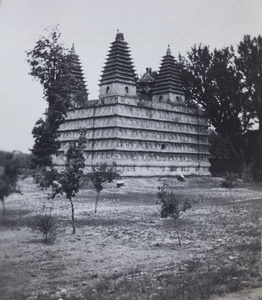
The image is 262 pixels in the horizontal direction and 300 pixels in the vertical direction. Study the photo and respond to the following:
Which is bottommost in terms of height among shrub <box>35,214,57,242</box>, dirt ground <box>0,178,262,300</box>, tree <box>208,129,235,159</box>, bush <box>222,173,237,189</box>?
dirt ground <box>0,178,262,300</box>

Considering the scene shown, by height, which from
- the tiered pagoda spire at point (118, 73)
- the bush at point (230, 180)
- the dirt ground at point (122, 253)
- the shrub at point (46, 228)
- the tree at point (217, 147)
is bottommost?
the dirt ground at point (122, 253)

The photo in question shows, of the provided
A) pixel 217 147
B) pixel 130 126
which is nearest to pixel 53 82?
pixel 130 126

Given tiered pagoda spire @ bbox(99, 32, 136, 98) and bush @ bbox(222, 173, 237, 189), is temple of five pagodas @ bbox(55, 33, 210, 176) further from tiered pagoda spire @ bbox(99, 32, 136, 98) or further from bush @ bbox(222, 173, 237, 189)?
bush @ bbox(222, 173, 237, 189)

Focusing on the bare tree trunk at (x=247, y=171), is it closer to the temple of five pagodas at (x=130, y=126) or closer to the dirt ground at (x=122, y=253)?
the temple of five pagodas at (x=130, y=126)

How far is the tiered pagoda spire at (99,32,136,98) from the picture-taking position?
25.4 meters

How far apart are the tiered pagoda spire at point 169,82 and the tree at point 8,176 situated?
25.1 metres

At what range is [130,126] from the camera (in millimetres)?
24703

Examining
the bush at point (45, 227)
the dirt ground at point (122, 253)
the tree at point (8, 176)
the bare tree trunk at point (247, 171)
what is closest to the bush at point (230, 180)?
the dirt ground at point (122, 253)

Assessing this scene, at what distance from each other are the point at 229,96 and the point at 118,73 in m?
8.09

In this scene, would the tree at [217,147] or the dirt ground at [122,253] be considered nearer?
the dirt ground at [122,253]

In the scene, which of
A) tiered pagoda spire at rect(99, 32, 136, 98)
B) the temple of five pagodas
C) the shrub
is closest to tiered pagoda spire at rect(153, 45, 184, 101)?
the temple of five pagodas

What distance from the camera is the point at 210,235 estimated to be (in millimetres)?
10305

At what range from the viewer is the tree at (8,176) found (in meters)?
5.44

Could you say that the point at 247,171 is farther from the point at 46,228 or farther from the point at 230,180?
the point at 46,228
